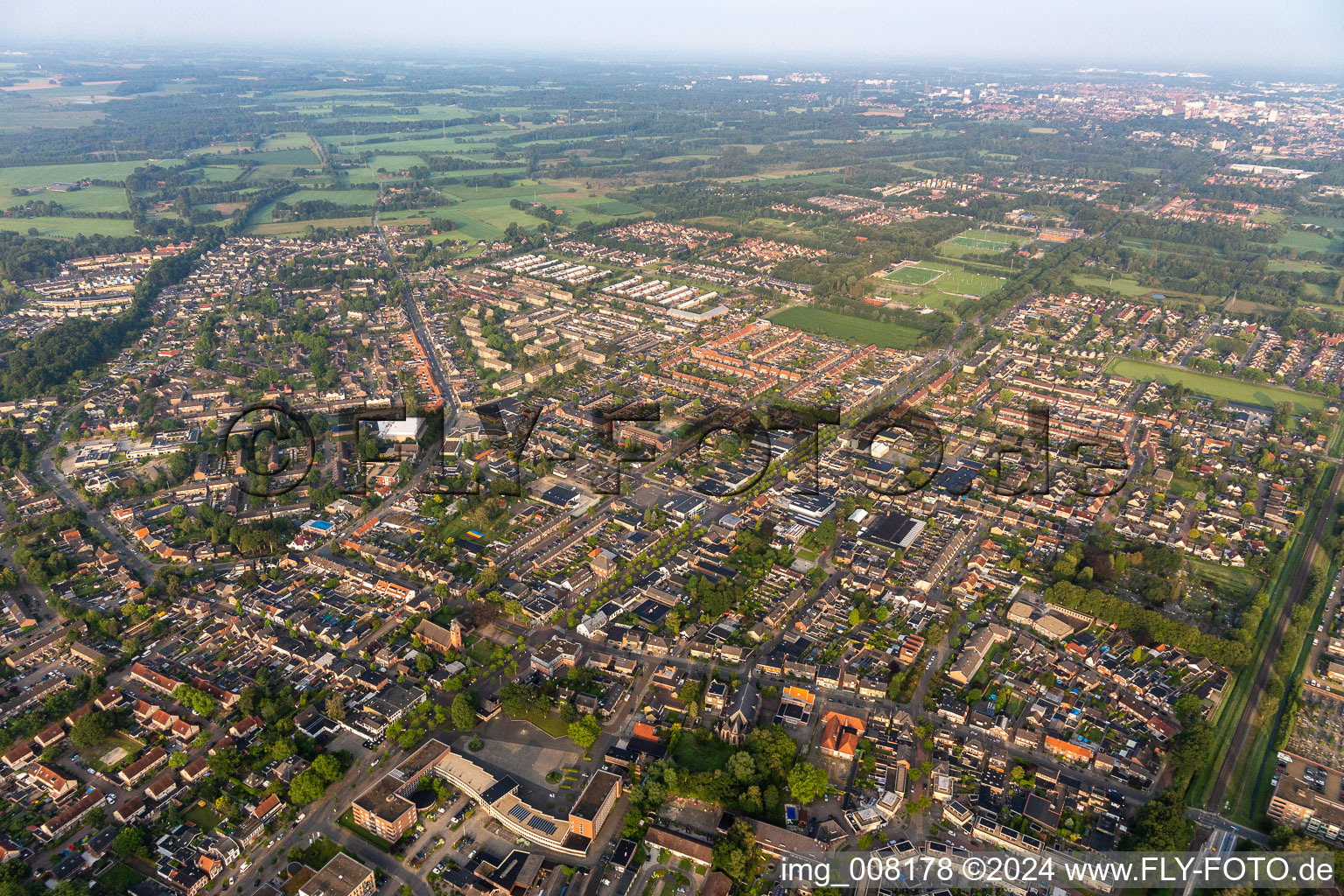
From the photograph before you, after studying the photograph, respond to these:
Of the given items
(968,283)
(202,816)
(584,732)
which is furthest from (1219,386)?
(202,816)

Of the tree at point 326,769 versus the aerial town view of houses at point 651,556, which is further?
the tree at point 326,769

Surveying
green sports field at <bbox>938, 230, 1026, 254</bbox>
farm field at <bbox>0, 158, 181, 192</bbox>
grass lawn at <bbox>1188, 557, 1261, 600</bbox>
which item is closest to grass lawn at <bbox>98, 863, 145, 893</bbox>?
grass lawn at <bbox>1188, 557, 1261, 600</bbox>

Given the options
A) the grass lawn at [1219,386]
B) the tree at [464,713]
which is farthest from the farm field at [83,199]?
the grass lawn at [1219,386]

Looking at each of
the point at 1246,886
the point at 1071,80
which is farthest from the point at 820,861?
the point at 1071,80

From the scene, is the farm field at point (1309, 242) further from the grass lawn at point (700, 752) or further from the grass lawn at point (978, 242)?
the grass lawn at point (700, 752)

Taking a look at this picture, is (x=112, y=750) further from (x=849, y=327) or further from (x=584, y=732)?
(x=849, y=327)

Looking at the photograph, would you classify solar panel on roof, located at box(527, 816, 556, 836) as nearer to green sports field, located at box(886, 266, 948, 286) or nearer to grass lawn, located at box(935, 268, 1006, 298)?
grass lawn, located at box(935, 268, 1006, 298)

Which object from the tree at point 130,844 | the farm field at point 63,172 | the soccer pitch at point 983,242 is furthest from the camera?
the farm field at point 63,172
